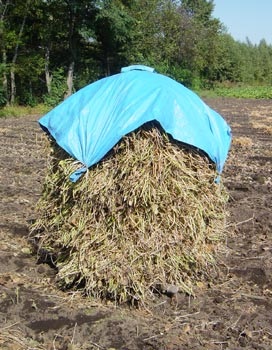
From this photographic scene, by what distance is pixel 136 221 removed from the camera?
3.78m

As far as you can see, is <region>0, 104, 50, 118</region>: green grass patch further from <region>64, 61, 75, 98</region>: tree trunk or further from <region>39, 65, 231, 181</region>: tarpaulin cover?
<region>39, 65, 231, 181</region>: tarpaulin cover

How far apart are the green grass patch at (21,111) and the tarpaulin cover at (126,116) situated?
15.5 meters

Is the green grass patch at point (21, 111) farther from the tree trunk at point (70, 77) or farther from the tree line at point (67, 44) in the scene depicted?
the tree trunk at point (70, 77)

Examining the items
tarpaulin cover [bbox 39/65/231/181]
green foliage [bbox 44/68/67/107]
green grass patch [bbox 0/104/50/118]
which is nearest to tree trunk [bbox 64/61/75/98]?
green foliage [bbox 44/68/67/107]

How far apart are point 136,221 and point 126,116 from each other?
2.60ft

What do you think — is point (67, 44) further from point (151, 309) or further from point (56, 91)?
point (151, 309)

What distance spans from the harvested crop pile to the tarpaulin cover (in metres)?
0.09

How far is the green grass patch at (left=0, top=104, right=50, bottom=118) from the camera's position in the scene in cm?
1928

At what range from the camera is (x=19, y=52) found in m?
22.8

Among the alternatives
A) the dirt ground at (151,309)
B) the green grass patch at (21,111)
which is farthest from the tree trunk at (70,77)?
the dirt ground at (151,309)

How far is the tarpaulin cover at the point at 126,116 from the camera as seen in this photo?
3.79m

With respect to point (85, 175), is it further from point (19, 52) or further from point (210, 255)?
point (19, 52)

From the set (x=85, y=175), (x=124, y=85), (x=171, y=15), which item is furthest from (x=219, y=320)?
(x=171, y=15)

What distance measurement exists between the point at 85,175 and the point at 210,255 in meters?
1.23
